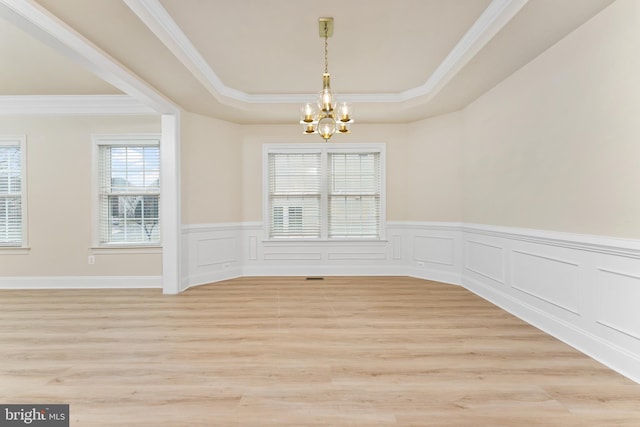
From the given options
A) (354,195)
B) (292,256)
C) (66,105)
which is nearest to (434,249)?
(354,195)

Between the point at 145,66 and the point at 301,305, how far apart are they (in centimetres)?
317

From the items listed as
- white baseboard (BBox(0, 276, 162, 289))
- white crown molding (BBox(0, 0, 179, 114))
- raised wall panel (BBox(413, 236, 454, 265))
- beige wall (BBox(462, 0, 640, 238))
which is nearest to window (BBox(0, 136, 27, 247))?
white baseboard (BBox(0, 276, 162, 289))

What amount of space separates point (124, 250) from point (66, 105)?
232 cm

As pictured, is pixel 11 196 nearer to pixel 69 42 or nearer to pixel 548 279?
pixel 69 42

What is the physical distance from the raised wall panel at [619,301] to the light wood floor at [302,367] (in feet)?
1.15

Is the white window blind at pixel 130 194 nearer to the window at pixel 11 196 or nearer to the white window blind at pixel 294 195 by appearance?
the window at pixel 11 196

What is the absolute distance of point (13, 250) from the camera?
5137mm

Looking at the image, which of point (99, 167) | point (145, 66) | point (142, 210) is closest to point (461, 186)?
point (145, 66)

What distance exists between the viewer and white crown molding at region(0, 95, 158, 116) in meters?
5.04

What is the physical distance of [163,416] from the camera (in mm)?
1967

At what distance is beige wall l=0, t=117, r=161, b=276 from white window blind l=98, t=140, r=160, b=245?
22cm

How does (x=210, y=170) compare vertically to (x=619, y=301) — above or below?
above

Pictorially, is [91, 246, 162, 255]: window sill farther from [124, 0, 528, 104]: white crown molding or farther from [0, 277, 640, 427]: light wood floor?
[124, 0, 528, 104]: white crown molding

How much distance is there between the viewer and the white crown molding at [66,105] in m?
5.04
